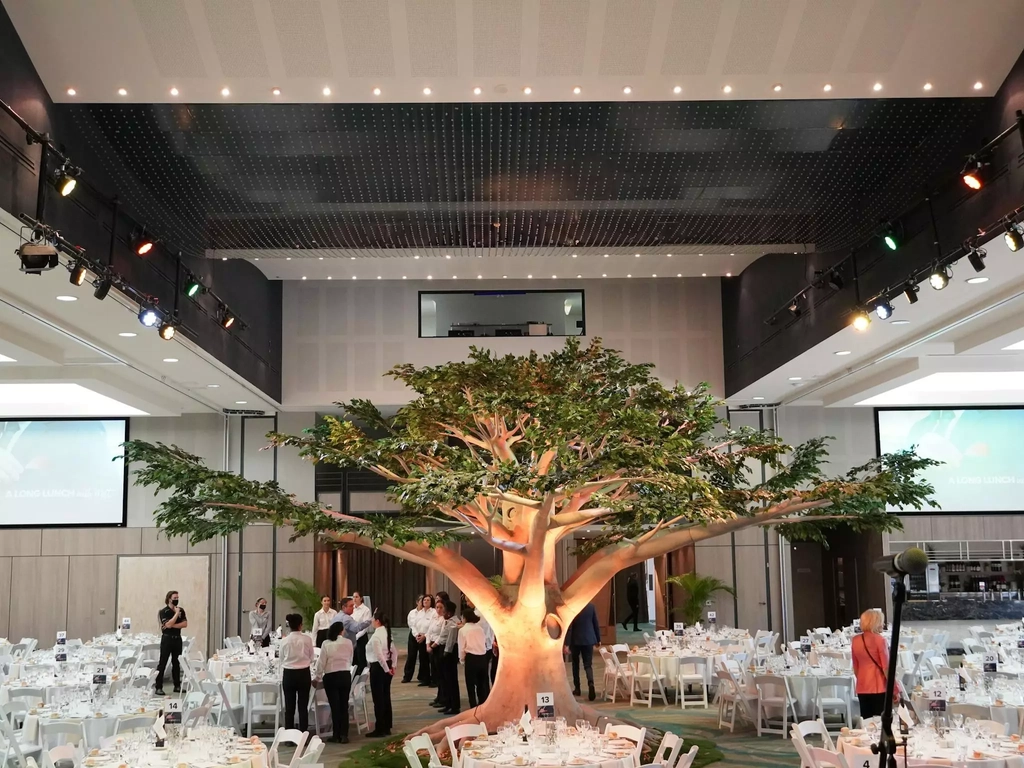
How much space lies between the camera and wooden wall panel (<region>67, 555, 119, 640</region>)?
17.8 m

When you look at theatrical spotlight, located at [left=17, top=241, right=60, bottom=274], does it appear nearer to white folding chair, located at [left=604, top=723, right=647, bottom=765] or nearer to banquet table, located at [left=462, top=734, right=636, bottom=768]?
banquet table, located at [left=462, top=734, right=636, bottom=768]

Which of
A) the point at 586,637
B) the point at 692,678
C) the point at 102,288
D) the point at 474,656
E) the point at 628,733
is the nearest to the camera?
the point at 628,733

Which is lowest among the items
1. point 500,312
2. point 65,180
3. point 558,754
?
point 558,754

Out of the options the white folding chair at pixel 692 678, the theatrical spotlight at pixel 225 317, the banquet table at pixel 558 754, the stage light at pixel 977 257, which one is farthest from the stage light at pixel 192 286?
the stage light at pixel 977 257

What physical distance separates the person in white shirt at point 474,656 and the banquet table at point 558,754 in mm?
3719

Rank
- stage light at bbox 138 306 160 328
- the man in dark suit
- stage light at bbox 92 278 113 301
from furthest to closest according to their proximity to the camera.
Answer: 1. the man in dark suit
2. stage light at bbox 138 306 160 328
3. stage light at bbox 92 278 113 301

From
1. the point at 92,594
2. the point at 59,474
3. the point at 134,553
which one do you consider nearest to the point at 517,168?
the point at 134,553

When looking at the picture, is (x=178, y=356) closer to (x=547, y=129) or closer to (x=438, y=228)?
(x=438, y=228)

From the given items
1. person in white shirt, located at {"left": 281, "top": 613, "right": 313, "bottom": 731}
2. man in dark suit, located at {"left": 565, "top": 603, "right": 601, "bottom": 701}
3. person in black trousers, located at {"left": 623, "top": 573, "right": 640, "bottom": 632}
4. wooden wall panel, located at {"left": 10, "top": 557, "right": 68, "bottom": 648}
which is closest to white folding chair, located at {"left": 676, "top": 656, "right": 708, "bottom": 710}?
man in dark suit, located at {"left": 565, "top": 603, "right": 601, "bottom": 701}

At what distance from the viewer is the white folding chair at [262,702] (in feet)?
35.8

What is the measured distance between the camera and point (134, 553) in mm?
18062

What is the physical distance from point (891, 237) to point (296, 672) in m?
7.53

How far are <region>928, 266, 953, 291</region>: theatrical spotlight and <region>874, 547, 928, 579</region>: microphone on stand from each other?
21.9 ft

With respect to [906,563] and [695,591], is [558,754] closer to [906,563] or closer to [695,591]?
[906,563]
